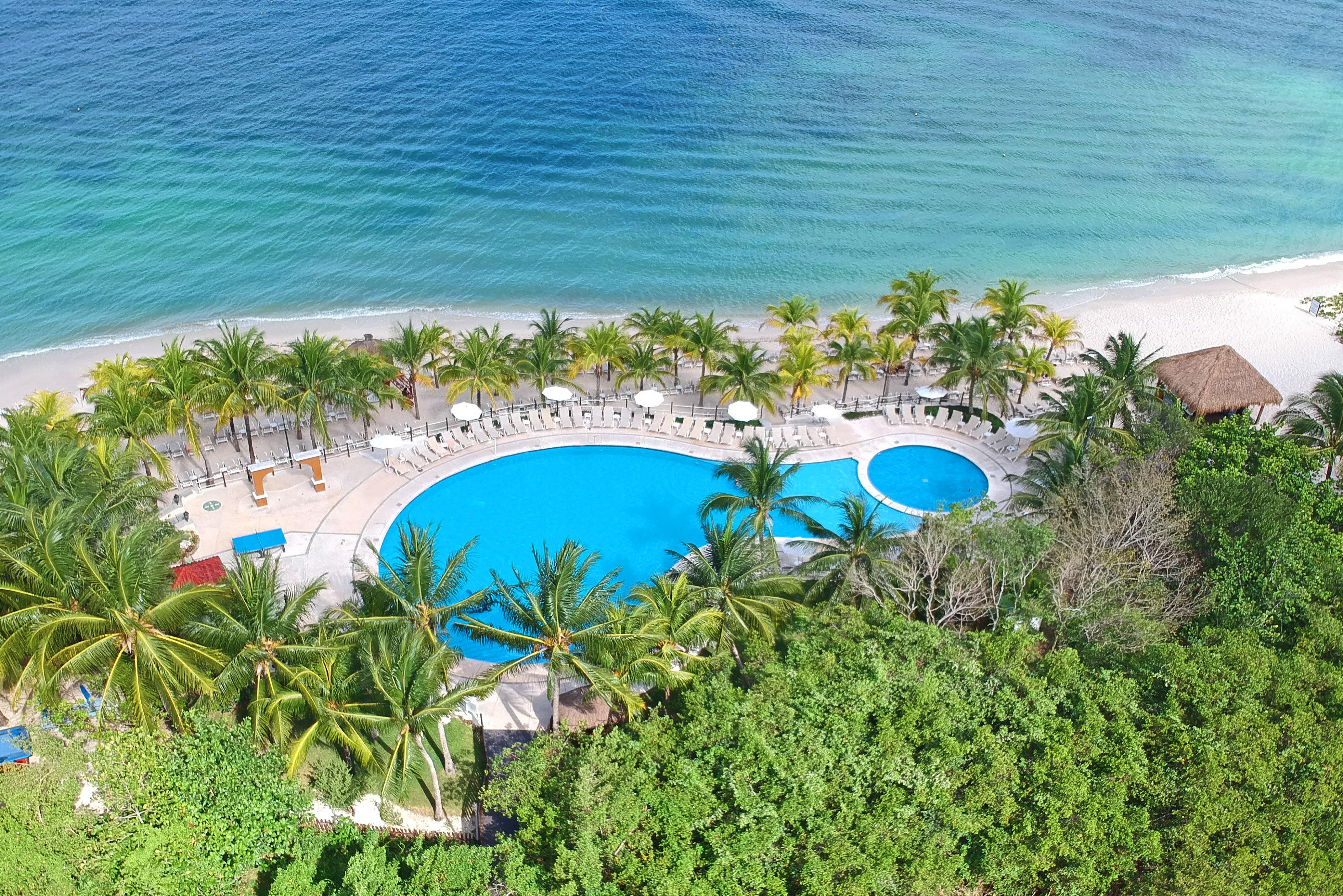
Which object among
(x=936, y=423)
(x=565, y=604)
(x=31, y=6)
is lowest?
(x=936, y=423)

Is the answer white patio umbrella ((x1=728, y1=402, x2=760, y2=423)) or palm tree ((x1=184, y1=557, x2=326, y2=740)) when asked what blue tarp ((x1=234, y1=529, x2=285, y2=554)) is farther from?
white patio umbrella ((x1=728, y1=402, x2=760, y2=423))

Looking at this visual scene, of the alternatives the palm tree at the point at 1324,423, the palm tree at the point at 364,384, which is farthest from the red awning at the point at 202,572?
the palm tree at the point at 1324,423

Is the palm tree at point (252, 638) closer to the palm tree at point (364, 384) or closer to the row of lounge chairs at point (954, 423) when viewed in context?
the palm tree at point (364, 384)

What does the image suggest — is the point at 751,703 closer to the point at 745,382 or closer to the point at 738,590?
the point at 738,590

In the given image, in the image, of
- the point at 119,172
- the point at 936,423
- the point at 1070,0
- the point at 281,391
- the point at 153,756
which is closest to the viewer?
the point at 153,756

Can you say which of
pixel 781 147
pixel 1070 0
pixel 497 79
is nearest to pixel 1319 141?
pixel 1070 0

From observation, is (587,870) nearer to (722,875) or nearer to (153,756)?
(722,875)
